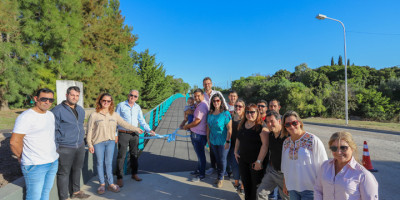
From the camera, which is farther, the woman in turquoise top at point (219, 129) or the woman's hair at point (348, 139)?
the woman in turquoise top at point (219, 129)

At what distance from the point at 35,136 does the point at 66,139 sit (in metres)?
0.51

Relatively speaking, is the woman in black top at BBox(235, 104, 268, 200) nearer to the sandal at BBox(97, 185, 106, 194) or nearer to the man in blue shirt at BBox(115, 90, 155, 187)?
the man in blue shirt at BBox(115, 90, 155, 187)

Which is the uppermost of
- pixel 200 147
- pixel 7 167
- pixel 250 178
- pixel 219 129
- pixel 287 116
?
pixel 287 116

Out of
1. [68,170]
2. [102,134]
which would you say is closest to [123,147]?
[102,134]

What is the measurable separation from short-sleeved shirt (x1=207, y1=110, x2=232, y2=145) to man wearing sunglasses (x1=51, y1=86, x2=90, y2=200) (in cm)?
192

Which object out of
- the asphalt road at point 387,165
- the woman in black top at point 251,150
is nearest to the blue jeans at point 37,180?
the woman in black top at point 251,150

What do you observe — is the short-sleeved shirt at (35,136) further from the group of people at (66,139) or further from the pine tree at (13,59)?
the pine tree at (13,59)

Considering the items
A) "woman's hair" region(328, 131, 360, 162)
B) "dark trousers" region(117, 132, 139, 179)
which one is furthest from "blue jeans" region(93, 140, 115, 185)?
"woman's hair" region(328, 131, 360, 162)

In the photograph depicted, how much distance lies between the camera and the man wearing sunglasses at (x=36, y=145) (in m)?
2.11

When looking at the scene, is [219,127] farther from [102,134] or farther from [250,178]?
[102,134]

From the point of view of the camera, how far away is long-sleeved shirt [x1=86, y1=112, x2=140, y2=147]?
3.02 m

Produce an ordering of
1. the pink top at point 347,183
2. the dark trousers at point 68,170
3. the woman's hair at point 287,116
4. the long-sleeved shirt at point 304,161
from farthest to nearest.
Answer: the dark trousers at point 68,170 < the woman's hair at point 287,116 < the long-sleeved shirt at point 304,161 < the pink top at point 347,183

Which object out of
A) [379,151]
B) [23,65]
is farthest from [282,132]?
[23,65]

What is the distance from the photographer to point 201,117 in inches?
138
